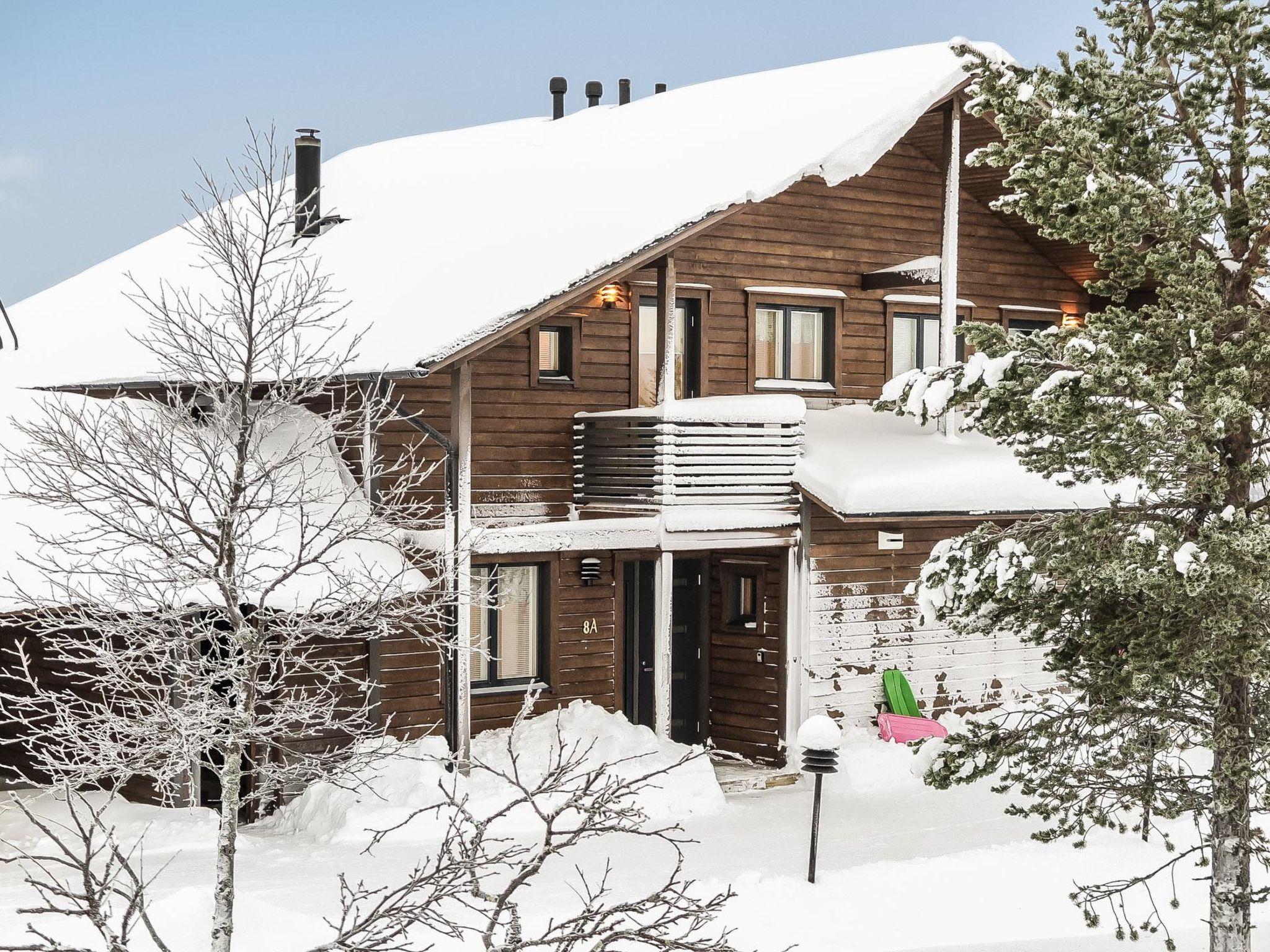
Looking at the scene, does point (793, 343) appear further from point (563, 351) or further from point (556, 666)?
point (556, 666)

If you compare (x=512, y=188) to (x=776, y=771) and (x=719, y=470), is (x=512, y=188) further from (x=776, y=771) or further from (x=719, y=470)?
(x=776, y=771)

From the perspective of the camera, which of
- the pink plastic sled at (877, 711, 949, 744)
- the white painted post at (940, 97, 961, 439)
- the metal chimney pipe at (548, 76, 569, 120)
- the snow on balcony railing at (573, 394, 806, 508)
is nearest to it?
the snow on balcony railing at (573, 394, 806, 508)

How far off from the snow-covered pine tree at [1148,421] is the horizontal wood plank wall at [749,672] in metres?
6.38

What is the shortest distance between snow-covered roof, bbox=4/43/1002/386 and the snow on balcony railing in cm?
185

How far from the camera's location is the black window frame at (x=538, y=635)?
17.0 metres

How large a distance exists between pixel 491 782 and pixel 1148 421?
22.9 ft

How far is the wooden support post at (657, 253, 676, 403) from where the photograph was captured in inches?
636

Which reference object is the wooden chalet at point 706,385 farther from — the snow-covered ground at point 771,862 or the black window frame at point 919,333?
the snow-covered ground at point 771,862

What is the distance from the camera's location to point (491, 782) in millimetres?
15234

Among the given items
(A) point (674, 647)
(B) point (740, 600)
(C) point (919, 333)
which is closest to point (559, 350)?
(B) point (740, 600)

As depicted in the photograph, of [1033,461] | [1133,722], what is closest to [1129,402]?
[1033,461]

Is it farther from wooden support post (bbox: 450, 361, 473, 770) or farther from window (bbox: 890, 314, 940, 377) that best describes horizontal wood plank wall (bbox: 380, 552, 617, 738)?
window (bbox: 890, 314, 940, 377)

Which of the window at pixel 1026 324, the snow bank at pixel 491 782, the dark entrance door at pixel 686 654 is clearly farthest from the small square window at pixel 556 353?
the window at pixel 1026 324

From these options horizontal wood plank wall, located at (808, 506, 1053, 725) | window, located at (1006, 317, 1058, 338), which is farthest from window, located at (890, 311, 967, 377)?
horizontal wood plank wall, located at (808, 506, 1053, 725)
